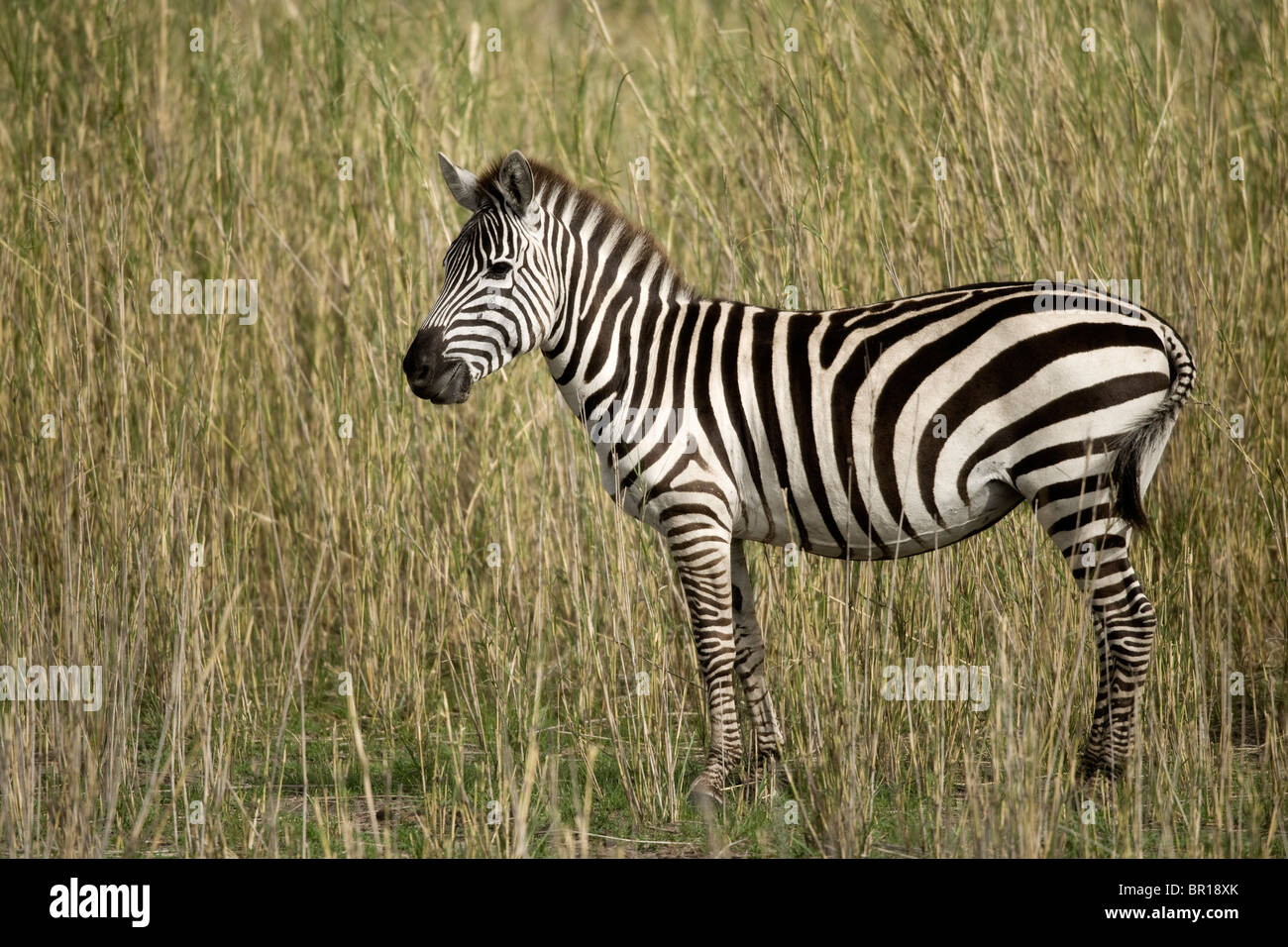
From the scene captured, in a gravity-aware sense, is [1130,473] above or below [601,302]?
below

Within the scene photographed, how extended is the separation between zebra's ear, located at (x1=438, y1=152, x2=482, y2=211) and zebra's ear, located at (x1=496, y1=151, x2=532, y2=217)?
12 centimetres

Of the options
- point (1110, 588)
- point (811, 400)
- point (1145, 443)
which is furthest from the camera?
point (811, 400)

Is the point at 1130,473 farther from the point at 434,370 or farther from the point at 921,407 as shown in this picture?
the point at 434,370

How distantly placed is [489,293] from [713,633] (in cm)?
130

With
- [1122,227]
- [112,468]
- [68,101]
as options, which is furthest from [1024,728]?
[68,101]

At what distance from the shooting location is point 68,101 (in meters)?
5.99

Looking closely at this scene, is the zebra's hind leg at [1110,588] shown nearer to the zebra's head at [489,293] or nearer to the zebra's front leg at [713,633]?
the zebra's front leg at [713,633]

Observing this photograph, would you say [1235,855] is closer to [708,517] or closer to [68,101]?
[708,517]

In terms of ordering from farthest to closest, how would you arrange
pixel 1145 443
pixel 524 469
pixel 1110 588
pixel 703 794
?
1. pixel 524 469
2. pixel 703 794
3. pixel 1110 588
4. pixel 1145 443

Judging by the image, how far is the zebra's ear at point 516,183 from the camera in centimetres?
391

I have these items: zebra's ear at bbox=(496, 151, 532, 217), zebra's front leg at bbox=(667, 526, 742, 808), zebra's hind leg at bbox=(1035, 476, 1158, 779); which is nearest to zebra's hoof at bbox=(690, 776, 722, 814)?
zebra's front leg at bbox=(667, 526, 742, 808)

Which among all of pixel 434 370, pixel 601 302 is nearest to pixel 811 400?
pixel 601 302

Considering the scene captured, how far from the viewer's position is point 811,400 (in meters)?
4.04

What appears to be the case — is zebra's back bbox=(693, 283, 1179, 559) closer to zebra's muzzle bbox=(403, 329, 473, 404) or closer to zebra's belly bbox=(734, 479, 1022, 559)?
zebra's belly bbox=(734, 479, 1022, 559)
